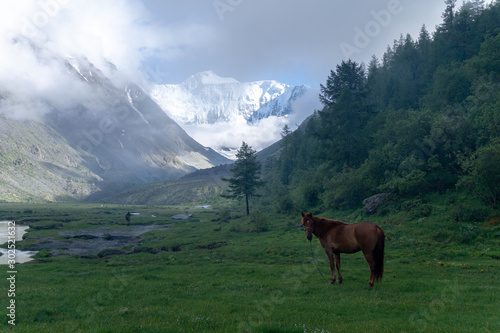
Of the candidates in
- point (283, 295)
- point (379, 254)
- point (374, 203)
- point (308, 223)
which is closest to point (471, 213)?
point (374, 203)

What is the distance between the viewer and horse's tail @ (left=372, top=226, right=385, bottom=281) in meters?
13.5

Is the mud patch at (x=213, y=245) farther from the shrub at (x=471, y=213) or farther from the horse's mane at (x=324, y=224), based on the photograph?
the shrub at (x=471, y=213)

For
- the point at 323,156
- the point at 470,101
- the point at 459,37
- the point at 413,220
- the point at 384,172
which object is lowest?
the point at 413,220

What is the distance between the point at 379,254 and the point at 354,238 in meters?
1.24

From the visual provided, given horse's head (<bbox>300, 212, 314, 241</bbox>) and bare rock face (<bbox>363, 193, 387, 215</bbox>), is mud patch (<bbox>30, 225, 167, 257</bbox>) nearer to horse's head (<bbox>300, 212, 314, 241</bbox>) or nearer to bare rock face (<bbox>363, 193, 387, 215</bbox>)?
horse's head (<bbox>300, 212, 314, 241</bbox>)

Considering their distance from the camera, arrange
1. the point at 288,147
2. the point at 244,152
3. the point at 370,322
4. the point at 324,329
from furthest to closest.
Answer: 1. the point at 288,147
2. the point at 244,152
3. the point at 370,322
4. the point at 324,329

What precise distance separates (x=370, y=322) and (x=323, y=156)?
5220cm

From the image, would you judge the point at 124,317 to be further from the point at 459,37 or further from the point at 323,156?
the point at 459,37

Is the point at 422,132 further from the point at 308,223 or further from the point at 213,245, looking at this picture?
the point at 308,223

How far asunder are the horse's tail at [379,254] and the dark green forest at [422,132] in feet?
65.5

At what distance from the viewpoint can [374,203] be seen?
40.2 metres

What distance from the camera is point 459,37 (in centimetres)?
6700

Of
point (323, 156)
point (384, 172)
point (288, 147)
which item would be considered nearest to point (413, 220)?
point (384, 172)

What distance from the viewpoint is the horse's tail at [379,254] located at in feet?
44.1
